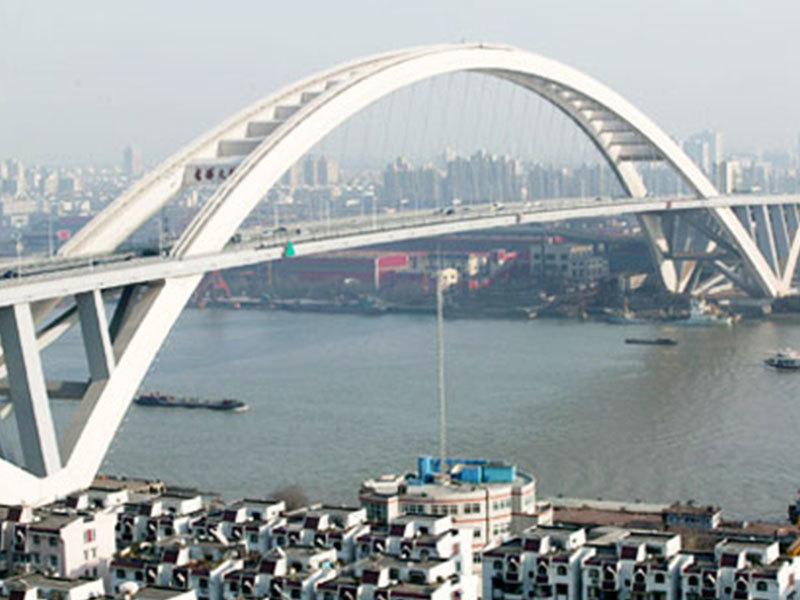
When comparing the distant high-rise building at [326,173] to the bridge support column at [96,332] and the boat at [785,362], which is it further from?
the bridge support column at [96,332]

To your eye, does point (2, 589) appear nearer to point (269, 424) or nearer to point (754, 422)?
point (269, 424)

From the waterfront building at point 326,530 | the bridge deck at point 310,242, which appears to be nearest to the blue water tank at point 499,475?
the waterfront building at point 326,530

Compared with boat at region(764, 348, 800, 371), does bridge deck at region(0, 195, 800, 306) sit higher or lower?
higher

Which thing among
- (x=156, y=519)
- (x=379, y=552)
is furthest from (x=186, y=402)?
(x=379, y=552)

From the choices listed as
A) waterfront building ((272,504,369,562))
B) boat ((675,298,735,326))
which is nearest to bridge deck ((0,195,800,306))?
boat ((675,298,735,326))

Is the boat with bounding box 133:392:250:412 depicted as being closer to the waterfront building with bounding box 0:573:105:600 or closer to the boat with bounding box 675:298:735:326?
the waterfront building with bounding box 0:573:105:600

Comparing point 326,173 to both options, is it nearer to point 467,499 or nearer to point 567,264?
point 567,264

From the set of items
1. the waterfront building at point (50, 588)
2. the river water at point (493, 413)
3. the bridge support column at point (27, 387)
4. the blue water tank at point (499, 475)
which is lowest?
the river water at point (493, 413)
